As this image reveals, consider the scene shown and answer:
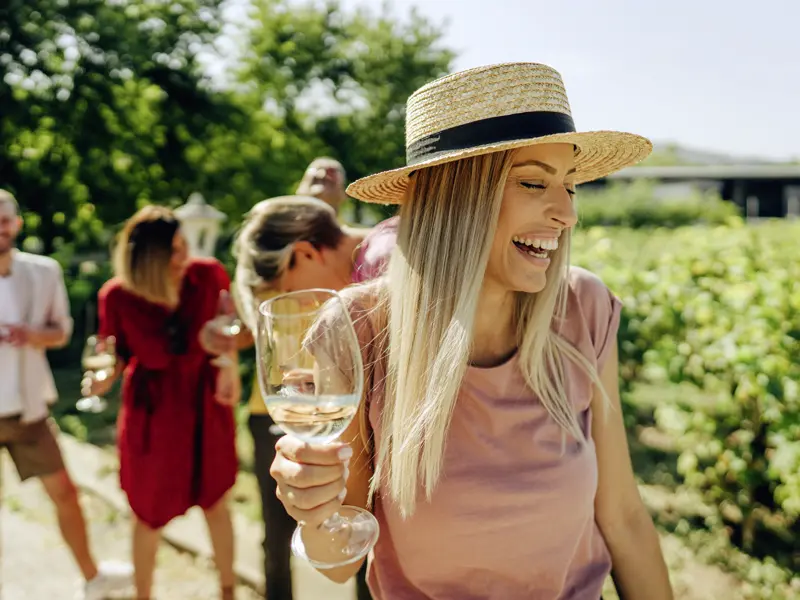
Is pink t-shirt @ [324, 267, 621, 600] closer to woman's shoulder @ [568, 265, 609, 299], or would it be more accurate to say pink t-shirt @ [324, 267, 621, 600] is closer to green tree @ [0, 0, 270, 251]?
woman's shoulder @ [568, 265, 609, 299]

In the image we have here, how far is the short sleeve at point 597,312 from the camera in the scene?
185cm

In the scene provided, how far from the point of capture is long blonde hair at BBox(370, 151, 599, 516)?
5.16 feet

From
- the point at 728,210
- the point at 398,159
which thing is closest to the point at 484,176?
the point at 398,159

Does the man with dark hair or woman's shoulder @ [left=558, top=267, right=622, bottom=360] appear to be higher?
the man with dark hair

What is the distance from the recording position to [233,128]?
1591 cm

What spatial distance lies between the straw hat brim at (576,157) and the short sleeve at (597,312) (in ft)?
1.07

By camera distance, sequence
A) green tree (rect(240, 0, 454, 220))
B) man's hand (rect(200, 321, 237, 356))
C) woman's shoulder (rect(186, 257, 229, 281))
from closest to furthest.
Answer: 1. man's hand (rect(200, 321, 237, 356))
2. woman's shoulder (rect(186, 257, 229, 281))
3. green tree (rect(240, 0, 454, 220))

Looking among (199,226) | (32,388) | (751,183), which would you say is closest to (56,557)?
(32,388)

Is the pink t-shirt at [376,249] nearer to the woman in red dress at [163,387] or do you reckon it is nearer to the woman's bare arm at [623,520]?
the woman's bare arm at [623,520]

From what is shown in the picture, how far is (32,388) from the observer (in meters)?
3.85

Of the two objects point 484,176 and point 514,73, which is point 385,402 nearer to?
point 484,176

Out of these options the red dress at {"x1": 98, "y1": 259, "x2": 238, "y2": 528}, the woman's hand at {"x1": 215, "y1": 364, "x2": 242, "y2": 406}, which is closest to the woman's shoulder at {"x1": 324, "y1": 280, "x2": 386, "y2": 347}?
the woman's hand at {"x1": 215, "y1": 364, "x2": 242, "y2": 406}

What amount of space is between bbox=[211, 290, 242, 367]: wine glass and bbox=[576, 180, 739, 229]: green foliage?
79.3 ft

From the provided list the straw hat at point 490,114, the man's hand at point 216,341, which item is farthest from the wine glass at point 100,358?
the straw hat at point 490,114
